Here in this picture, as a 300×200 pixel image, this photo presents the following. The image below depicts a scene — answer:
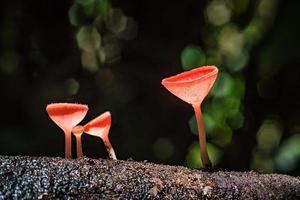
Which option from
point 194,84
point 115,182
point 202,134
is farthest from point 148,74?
point 115,182

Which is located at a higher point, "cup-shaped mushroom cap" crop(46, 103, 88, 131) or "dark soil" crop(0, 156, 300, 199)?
"cup-shaped mushroom cap" crop(46, 103, 88, 131)

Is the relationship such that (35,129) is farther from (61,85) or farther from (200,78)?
(200,78)

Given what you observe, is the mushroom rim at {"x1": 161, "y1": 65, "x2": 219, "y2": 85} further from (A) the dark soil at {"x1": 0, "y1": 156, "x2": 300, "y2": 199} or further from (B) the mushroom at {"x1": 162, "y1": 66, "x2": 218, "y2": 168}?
(A) the dark soil at {"x1": 0, "y1": 156, "x2": 300, "y2": 199}

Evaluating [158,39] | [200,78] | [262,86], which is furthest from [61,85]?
[200,78]

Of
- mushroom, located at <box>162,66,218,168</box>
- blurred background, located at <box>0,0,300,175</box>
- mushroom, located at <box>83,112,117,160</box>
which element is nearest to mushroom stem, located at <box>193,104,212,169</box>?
mushroom, located at <box>162,66,218,168</box>

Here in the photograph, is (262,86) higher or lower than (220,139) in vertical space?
higher
